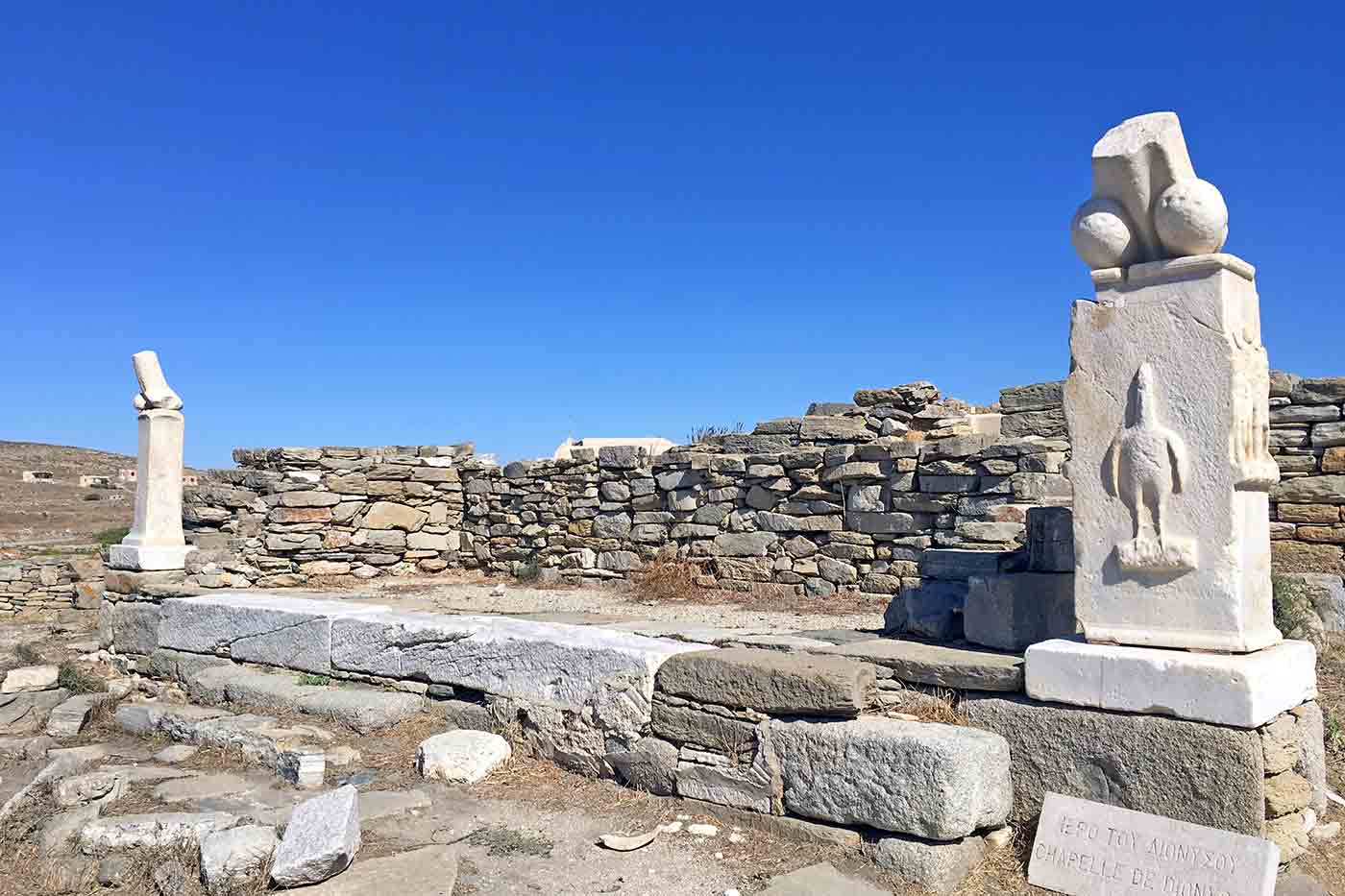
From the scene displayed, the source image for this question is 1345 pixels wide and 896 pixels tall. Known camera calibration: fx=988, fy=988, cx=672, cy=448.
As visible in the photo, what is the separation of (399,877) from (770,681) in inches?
63.9

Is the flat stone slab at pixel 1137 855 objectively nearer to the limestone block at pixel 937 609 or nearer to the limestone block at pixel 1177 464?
the limestone block at pixel 1177 464

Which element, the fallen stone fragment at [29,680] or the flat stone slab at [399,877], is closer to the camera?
the flat stone slab at [399,877]

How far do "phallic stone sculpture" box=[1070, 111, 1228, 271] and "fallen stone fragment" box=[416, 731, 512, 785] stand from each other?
141 inches

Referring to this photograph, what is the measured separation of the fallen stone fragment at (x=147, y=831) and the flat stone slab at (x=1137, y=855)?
10.6 feet

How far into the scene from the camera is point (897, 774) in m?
3.69

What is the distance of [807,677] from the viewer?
4.02 meters

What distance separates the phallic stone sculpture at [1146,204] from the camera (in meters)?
3.54

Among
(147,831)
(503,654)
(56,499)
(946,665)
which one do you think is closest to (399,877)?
(147,831)

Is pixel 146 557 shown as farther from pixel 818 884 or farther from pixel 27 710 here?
pixel 818 884

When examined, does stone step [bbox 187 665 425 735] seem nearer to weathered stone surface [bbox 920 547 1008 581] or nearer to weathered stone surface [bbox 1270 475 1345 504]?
weathered stone surface [bbox 920 547 1008 581]

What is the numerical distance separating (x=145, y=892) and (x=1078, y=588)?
3.72 m

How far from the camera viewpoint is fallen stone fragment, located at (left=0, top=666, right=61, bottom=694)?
292 inches

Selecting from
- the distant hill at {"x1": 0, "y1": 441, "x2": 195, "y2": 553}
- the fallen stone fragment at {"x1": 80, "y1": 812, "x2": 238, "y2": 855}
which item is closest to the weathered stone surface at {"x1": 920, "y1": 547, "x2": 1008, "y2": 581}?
the fallen stone fragment at {"x1": 80, "y1": 812, "x2": 238, "y2": 855}

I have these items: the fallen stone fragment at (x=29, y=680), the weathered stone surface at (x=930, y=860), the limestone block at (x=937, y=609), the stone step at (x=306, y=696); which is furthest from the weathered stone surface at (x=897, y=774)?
the fallen stone fragment at (x=29, y=680)
